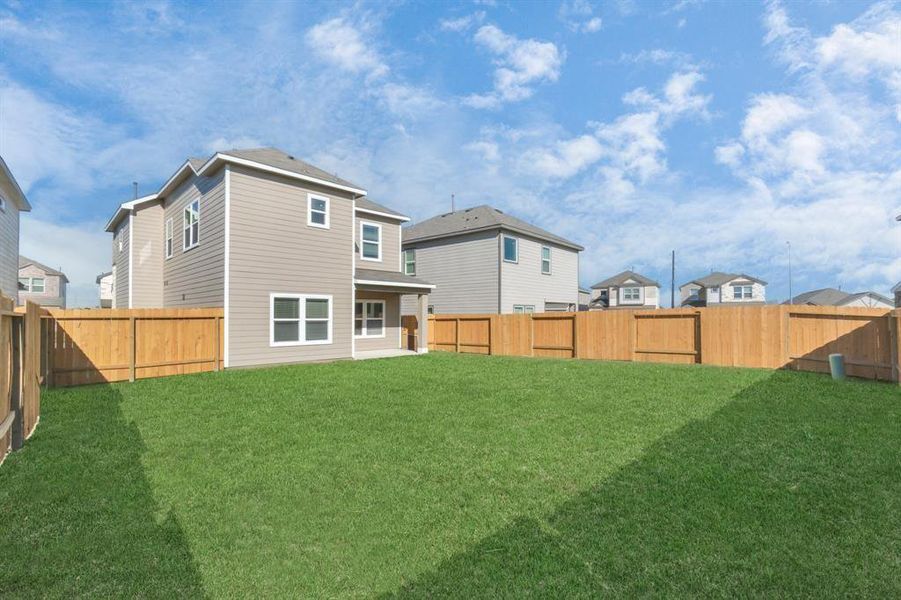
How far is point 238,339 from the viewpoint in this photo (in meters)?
12.3

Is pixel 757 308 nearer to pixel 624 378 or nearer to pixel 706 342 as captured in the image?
pixel 706 342

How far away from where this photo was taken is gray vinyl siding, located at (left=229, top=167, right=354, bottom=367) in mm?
12391

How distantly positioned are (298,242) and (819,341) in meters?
14.9

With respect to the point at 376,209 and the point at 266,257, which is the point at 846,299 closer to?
the point at 376,209

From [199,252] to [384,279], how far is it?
20.4 ft

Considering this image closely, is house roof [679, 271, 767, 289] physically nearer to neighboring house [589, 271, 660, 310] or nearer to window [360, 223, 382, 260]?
neighboring house [589, 271, 660, 310]

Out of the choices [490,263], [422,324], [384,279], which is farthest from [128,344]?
[490,263]

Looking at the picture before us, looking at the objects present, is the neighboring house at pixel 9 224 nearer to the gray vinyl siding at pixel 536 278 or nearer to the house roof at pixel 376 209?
the house roof at pixel 376 209

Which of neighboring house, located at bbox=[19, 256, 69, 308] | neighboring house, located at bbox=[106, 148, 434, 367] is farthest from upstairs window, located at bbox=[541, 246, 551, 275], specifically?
neighboring house, located at bbox=[19, 256, 69, 308]

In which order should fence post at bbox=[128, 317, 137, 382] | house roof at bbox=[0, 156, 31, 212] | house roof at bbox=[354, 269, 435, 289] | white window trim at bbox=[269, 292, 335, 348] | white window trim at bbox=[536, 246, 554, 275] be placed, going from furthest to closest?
white window trim at bbox=[536, 246, 554, 275] < house roof at bbox=[354, 269, 435, 289] < house roof at bbox=[0, 156, 31, 212] < white window trim at bbox=[269, 292, 335, 348] < fence post at bbox=[128, 317, 137, 382]

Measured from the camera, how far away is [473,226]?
22141 millimetres

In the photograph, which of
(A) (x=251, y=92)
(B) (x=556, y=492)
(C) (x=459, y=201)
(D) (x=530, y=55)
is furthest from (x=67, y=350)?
(C) (x=459, y=201)


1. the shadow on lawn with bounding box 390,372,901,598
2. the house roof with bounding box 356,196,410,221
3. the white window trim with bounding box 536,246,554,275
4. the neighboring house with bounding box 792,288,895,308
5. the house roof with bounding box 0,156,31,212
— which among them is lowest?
the shadow on lawn with bounding box 390,372,901,598

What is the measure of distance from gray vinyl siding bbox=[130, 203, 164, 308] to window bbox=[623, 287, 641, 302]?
45.3m
